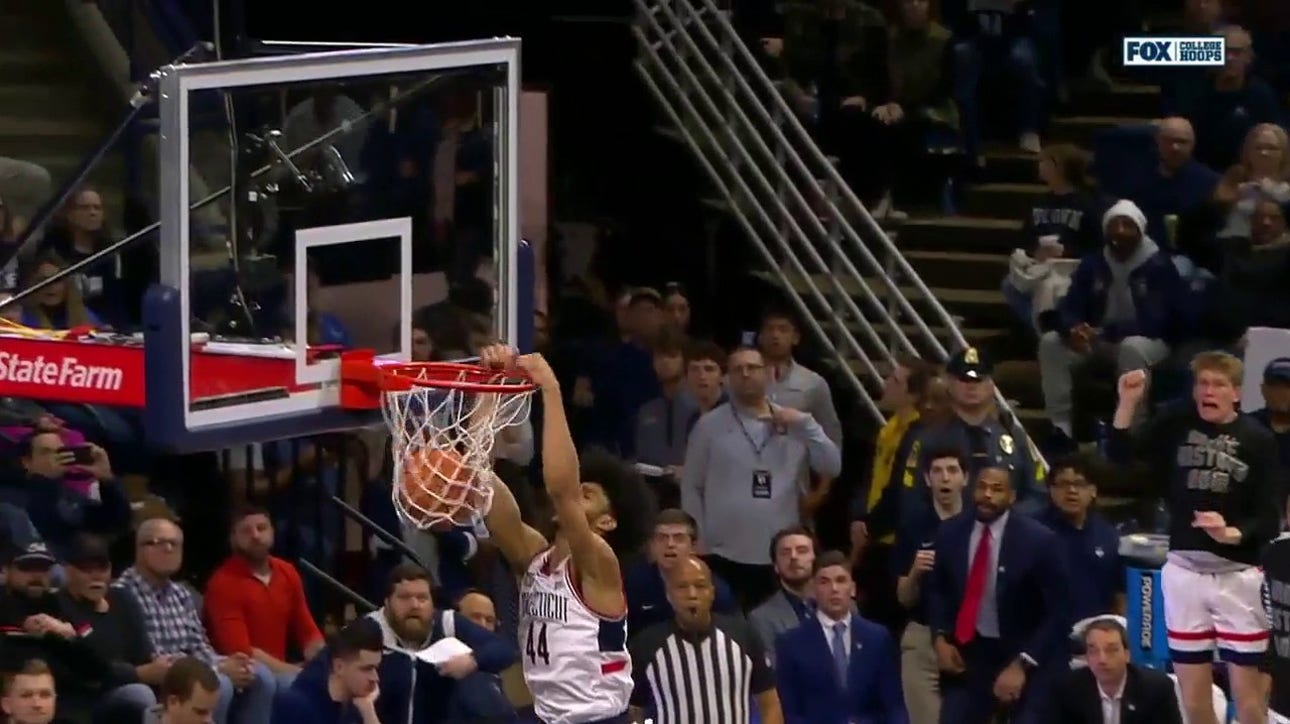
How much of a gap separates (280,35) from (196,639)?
231 inches

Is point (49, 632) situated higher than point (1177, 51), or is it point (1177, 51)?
point (1177, 51)

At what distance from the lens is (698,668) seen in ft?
32.1

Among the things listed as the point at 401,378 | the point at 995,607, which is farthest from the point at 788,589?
the point at 401,378

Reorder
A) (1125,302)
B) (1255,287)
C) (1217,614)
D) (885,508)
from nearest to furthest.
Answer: (1217,614)
(885,508)
(1255,287)
(1125,302)

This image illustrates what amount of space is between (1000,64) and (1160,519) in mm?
3775

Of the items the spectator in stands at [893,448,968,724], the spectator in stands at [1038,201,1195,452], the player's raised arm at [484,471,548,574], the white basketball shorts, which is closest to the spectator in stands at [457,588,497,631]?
the spectator in stands at [893,448,968,724]

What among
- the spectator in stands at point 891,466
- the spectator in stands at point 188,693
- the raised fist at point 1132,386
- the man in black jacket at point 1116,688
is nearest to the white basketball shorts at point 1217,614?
the man in black jacket at point 1116,688

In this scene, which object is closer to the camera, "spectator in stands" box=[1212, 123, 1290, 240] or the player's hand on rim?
the player's hand on rim

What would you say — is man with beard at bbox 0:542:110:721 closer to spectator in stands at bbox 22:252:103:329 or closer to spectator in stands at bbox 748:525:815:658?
spectator in stands at bbox 22:252:103:329

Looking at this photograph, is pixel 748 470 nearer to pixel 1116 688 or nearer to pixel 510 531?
pixel 1116 688

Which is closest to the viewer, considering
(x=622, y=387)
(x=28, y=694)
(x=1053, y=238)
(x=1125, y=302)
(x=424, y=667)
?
(x=28, y=694)

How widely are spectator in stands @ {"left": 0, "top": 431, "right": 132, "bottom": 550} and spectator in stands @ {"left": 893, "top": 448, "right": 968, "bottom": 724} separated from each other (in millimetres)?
3261

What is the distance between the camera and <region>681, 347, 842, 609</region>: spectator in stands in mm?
11711

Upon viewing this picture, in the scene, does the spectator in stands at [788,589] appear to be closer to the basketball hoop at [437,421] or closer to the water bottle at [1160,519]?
the water bottle at [1160,519]
